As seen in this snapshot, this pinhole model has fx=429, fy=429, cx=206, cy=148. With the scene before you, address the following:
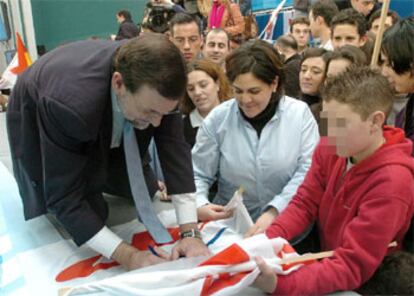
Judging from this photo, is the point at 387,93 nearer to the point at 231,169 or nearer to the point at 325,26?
the point at 231,169

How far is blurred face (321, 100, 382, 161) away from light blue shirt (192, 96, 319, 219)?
14.8 inches

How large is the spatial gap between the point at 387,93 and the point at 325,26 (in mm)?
→ 2244

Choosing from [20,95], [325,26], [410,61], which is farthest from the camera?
[325,26]

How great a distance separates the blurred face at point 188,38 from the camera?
7.57ft

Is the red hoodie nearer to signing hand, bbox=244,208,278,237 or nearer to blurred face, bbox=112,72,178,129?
signing hand, bbox=244,208,278,237

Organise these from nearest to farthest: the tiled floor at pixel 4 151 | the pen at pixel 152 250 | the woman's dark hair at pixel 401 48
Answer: the pen at pixel 152 250 < the woman's dark hair at pixel 401 48 < the tiled floor at pixel 4 151

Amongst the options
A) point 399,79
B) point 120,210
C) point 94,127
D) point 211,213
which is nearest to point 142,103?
point 94,127

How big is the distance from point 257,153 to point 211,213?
0.24 metres

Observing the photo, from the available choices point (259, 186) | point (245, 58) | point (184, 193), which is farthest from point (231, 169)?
point (245, 58)

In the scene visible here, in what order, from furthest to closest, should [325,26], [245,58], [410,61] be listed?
[325,26] → [410,61] → [245,58]

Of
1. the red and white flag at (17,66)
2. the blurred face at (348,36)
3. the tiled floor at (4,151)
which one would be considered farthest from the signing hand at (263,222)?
the red and white flag at (17,66)

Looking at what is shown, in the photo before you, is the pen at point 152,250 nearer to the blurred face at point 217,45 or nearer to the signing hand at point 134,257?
the signing hand at point 134,257

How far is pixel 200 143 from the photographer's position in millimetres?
1386

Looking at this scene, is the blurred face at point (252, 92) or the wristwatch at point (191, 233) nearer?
the wristwatch at point (191, 233)
